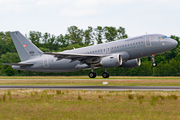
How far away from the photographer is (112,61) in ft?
125

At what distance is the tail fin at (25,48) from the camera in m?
47.7

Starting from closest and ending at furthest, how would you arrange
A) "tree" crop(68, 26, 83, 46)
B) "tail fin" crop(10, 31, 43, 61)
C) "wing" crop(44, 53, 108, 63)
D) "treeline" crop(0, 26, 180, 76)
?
"wing" crop(44, 53, 108, 63) < "tail fin" crop(10, 31, 43, 61) < "treeline" crop(0, 26, 180, 76) < "tree" crop(68, 26, 83, 46)

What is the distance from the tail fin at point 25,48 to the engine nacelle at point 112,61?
1410 centimetres

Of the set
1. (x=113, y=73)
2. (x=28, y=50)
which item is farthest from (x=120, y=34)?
(x=28, y=50)

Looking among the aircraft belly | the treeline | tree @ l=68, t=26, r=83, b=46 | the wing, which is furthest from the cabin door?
tree @ l=68, t=26, r=83, b=46

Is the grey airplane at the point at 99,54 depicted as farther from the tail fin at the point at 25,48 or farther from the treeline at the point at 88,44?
the treeline at the point at 88,44

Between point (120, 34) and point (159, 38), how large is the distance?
86090mm

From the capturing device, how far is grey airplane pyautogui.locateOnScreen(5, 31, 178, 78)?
125ft

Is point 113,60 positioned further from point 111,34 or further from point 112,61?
point 111,34

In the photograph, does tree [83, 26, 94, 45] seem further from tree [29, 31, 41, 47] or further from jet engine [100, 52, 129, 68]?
jet engine [100, 52, 129, 68]

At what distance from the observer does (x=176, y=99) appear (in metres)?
22.9

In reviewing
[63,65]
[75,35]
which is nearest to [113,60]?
[63,65]


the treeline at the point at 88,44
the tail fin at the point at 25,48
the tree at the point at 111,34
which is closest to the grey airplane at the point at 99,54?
the tail fin at the point at 25,48

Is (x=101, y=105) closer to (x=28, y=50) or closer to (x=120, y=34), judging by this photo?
(x=28, y=50)
